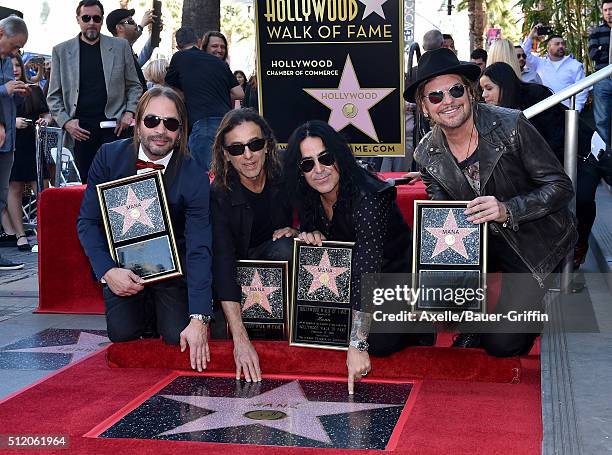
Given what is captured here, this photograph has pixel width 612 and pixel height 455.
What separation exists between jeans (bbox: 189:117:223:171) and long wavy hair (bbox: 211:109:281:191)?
2.80 m

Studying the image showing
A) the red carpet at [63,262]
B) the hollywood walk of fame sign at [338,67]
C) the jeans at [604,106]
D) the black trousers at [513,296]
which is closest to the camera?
the black trousers at [513,296]

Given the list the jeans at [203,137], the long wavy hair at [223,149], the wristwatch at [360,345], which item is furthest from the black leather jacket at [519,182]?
the jeans at [203,137]

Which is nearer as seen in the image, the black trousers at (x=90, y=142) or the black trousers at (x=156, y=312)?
the black trousers at (x=156, y=312)

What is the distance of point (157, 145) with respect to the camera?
4793 millimetres

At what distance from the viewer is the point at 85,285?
254 inches

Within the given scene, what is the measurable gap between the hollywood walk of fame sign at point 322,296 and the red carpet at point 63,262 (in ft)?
7.20

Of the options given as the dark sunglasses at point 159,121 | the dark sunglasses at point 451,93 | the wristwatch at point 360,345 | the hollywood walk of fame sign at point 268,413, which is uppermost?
the dark sunglasses at point 451,93

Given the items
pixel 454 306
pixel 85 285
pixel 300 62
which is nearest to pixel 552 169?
pixel 454 306

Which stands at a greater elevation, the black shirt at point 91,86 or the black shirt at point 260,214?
the black shirt at point 91,86

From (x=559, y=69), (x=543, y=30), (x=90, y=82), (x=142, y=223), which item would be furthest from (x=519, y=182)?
(x=543, y=30)

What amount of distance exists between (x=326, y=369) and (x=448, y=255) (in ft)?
2.68

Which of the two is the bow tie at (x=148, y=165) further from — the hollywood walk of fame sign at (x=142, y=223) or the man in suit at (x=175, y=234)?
the hollywood walk of fame sign at (x=142, y=223)

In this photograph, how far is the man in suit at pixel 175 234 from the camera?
15.1ft

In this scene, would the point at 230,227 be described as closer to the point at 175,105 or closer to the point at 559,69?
the point at 175,105
